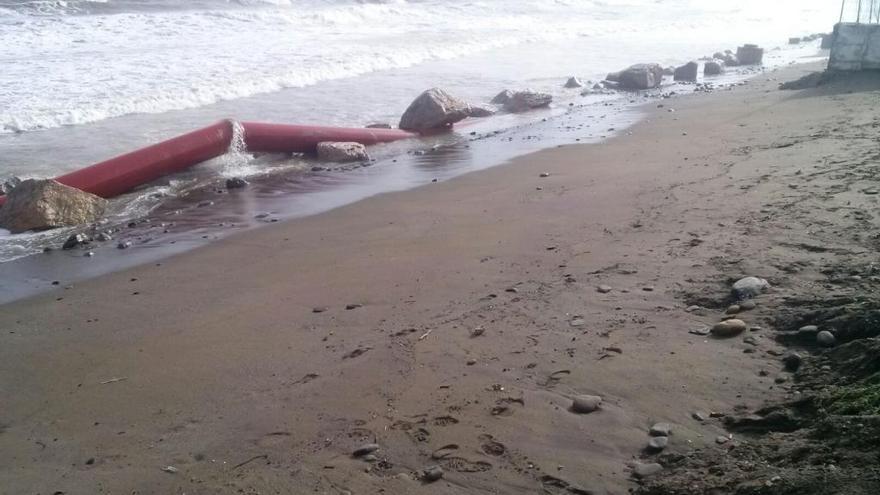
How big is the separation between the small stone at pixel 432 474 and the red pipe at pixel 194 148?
610 cm

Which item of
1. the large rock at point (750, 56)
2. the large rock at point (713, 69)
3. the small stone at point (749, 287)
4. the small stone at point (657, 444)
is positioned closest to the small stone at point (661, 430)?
the small stone at point (657, 444)

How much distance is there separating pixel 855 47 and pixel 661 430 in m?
11.5

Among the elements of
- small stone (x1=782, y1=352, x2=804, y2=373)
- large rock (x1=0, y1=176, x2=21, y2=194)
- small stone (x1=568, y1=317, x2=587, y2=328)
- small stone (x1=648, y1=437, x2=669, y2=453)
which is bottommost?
small stone (x1=648, y1=437, x2=669, y2=453)

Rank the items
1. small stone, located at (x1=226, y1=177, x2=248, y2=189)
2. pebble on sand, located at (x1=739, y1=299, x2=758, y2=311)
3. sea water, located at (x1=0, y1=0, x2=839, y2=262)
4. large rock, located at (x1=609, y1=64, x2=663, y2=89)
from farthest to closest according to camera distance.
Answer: large rock, located at (x1=609, y1=64, x2=663, y2=89)
sea water, located at (x1=0, y1=0, x2=839, y2=262)
small stone, located at (x1=226, y1=177, x2=248, y2=189)
pebble on sand, located at (x1=739, y1=299, x2=758, y2=311)

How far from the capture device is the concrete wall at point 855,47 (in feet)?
38.2

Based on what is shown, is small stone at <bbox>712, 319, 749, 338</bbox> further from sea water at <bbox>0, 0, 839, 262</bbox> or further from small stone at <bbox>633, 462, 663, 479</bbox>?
sea water at <bbox>0, 0, 839, 262</bbox>

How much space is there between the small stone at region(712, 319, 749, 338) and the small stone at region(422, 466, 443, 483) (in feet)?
5.55

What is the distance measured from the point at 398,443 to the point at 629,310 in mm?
1701

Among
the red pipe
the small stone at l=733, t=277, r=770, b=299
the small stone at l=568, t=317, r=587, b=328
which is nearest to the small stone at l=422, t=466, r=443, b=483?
the small stone at l=568, t=317, r=587, b=328

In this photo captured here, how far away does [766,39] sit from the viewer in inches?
869

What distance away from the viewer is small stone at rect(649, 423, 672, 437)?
2875 mm

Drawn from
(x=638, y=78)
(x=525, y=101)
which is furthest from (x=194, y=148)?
(x=638, y=78)

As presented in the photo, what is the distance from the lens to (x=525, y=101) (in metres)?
12.3

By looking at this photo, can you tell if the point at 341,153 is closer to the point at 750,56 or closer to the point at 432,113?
the point at 432,113
